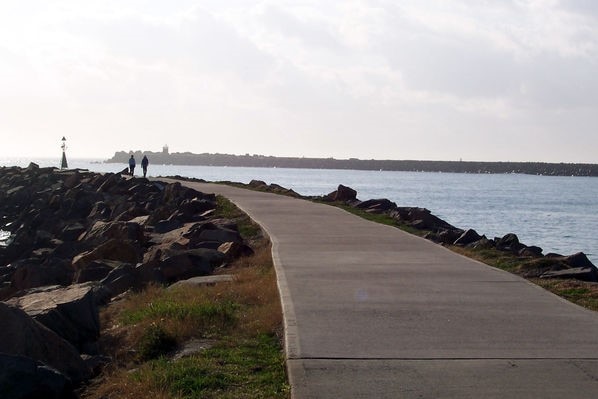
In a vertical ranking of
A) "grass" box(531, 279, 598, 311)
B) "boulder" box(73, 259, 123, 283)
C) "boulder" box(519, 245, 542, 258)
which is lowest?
"boulder" box(73, 259, 123, 283)

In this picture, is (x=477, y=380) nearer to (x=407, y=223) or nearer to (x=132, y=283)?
(x=132, y=283)

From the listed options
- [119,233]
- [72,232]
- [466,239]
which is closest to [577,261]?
[466,239]

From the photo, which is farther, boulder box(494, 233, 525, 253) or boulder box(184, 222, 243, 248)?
boulder box(494, 233, 525, 253)

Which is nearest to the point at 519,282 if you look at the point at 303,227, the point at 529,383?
the point at 529,383

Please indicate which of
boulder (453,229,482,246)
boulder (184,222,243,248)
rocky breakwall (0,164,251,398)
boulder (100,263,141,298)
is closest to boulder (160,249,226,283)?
rocky breakwall (0,164,251,398)

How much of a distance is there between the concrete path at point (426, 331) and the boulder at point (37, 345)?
6.29ft

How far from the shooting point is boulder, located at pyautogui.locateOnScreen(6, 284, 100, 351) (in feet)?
31.4

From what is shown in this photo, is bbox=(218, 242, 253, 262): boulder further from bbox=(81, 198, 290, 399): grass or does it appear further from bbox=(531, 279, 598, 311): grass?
bbox=(531, 279, 598, 311): grass

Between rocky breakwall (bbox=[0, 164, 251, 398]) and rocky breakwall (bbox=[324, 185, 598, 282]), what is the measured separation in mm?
4286

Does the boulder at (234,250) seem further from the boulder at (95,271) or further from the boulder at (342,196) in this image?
the boulder at (342,196)

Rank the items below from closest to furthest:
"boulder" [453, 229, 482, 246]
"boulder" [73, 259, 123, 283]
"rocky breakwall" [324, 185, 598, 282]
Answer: "rocky breakwall" [324, 185, 598, 282], "boulder" [73, 259, 123, 283], "boulder" [453, 229, 482, 246]

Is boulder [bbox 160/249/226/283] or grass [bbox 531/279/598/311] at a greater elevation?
grass [bbox 531/279/598/311]

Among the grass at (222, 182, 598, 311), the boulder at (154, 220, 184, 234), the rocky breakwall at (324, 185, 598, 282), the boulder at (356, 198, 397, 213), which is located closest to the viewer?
the grass at (222, 182, 598, 311)

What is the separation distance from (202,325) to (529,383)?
139 inches
